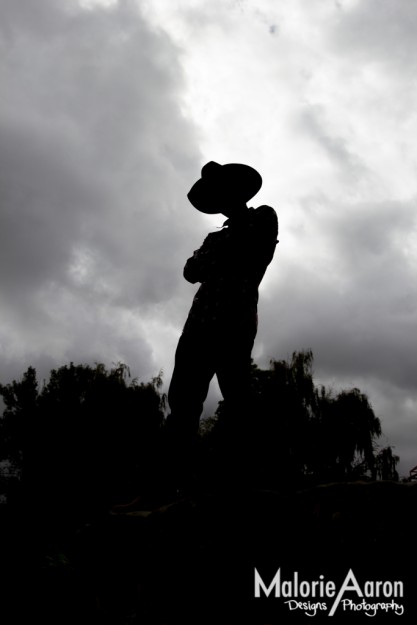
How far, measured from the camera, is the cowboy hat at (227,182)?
3.97 meters

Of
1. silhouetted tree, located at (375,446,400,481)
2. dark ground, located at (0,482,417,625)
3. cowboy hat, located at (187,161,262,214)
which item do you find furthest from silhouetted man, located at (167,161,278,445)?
silhouetted tree, located at (375,446,400,481)

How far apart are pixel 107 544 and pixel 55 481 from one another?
19593 millimetres

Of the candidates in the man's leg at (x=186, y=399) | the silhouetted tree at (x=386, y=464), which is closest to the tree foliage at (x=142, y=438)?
the silhouetted tree at (x=386, y=464)

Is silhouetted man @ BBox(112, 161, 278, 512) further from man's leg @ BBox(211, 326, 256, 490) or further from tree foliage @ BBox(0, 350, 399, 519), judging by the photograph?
tree foliage @ BBox(0, 350, 399, 519)

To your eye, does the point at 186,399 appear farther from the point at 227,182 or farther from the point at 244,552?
the point at 227,182

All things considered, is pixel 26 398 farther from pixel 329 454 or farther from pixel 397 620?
pixel 397 620

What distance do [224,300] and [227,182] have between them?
105 centimetres

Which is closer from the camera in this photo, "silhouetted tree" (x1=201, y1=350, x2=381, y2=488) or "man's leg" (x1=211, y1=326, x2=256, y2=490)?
"man's leg" (x1=211, y1=326, x2=256, y2=490)

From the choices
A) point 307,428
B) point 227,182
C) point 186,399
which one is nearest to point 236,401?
point 186,399

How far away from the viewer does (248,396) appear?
3.65 metres

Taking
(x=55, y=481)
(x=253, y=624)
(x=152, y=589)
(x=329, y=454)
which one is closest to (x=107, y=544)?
(x=152, y=589)

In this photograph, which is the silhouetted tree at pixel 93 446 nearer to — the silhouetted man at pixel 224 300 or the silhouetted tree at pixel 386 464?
the silhouetted tree at pixel 386 464

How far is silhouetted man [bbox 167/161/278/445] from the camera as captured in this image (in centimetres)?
363

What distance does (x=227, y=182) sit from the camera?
4.01 m
